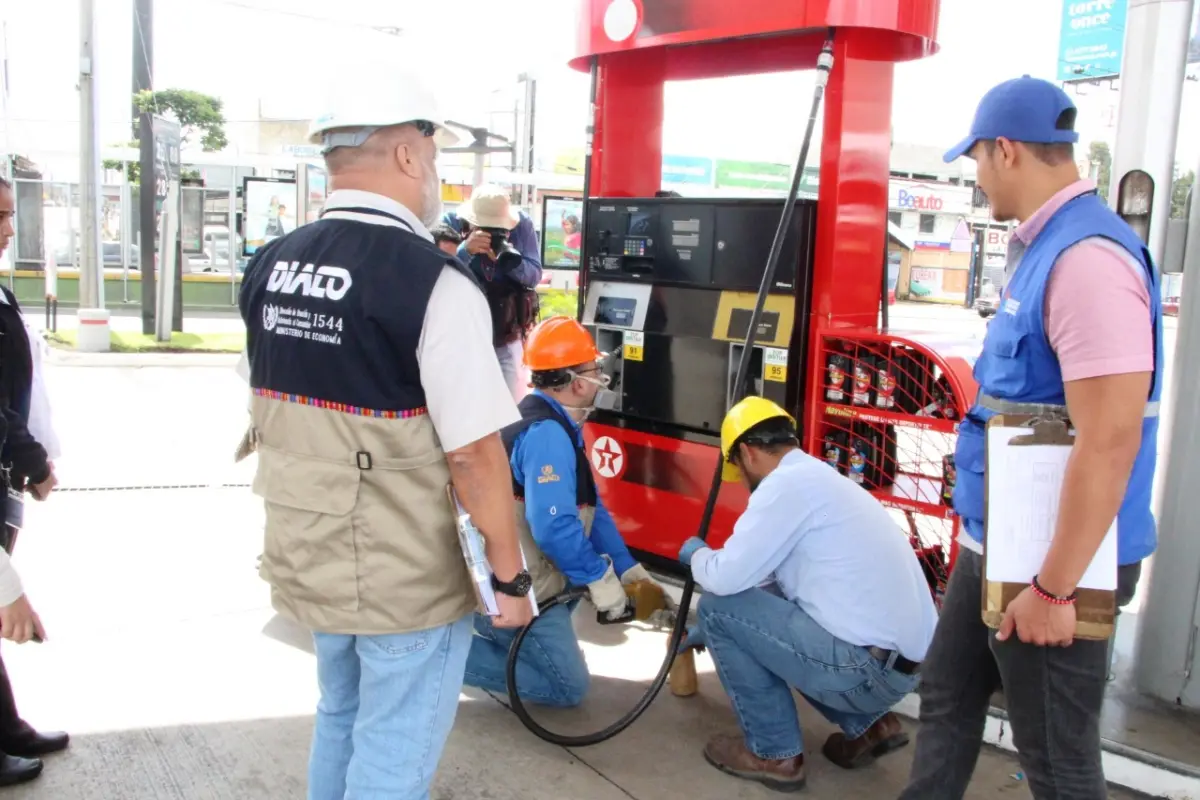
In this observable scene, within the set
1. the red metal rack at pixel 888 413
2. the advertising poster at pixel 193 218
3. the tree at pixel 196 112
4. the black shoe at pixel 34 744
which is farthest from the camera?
the tree at pixel 196 112

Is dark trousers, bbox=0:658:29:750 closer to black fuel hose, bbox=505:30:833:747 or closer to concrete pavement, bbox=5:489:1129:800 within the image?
concrete pavement, bbox=5:489:1129:800

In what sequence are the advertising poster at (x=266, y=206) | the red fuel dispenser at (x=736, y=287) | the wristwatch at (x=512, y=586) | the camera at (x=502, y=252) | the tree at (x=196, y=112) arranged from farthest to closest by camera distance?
1. the tree at (x=196, y=112)
2. the advertising poster at (x=266, y=206)
3. the camera at (x=502, y=252)
4. the red fuel dispenser at (x=736, y=287)
5. the wristwatch at (x=512, y=586)

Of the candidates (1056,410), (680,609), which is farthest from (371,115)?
(680,609)

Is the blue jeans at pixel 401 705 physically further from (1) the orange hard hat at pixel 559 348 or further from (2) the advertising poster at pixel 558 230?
(2) the advertising poster at pixel 558 230

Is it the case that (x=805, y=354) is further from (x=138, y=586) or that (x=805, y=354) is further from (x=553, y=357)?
(x=138, y=586)

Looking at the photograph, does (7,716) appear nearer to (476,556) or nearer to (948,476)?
(476,556)

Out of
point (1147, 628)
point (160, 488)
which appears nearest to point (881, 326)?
point (1147, 628)

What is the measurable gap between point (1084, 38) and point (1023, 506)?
22.6 metres

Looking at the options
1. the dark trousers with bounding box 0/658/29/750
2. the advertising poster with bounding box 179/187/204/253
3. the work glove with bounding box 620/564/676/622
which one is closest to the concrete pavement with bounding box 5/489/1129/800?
the dark trousers with bounding box 0/658/29/750

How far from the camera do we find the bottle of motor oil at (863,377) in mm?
3961

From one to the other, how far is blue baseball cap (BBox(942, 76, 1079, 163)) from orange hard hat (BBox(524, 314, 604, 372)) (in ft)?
5.72

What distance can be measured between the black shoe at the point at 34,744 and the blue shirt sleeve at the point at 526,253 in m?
3.38

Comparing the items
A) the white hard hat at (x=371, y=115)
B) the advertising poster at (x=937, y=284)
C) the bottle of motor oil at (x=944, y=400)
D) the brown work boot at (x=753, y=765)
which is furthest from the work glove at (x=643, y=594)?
the advertising poster at (x=937, y=284)

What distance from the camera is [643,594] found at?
12.2ft
